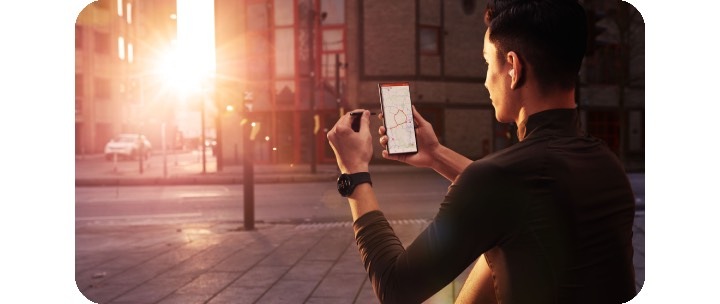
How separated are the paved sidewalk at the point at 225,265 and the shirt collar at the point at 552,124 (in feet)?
10.1

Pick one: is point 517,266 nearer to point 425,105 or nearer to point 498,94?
point 498,94

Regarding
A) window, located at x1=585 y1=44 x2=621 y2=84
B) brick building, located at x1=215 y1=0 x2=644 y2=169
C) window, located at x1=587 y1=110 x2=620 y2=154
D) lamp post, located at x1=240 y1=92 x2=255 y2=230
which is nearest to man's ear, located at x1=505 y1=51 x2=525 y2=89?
lamp post, located at x1=240 y1=92 x2=255 y2=230

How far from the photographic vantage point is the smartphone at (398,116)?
172 centimetres

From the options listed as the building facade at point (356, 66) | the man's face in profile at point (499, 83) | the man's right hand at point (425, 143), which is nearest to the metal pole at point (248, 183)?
the man's right hand at point (425, 143)

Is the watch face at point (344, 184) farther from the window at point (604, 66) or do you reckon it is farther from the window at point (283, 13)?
the window at point (604, 66)

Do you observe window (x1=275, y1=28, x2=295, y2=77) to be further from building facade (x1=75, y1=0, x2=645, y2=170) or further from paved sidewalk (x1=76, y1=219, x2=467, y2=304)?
paved sidewalk (x1=76, y1=219, x2=467, y2=304)

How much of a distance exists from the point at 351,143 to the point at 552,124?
50 centimetres

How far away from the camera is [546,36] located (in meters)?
1.32

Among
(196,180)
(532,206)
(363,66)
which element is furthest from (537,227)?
(363,66)

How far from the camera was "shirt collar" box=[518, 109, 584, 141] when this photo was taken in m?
1.34

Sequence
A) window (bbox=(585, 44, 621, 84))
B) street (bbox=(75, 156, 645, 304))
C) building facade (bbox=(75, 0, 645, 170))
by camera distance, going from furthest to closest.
→ 1. window (bbox=(585, 44, 621, 84))
2. building facade (bbox=(75, 0, 645, 170))
3. street (bbox=(75, 156, 645, 304))

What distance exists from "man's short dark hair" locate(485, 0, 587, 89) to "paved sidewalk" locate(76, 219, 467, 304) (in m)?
3.14

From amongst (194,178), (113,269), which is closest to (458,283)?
(113,269)

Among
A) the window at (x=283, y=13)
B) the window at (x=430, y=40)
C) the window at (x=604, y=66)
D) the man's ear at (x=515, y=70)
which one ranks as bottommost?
the man's ear at (x=515, y=70)
